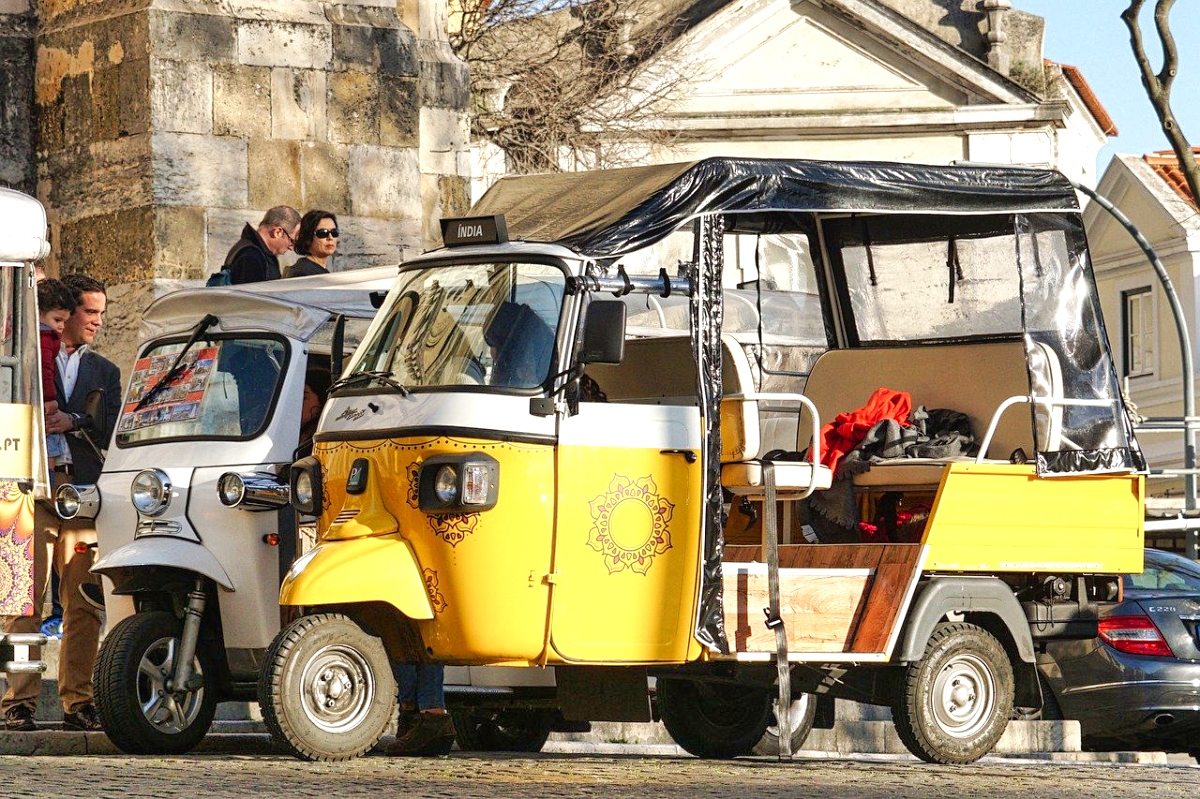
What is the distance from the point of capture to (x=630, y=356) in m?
11.2

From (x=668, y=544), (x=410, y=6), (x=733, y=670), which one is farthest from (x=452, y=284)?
(x=410, y=6)

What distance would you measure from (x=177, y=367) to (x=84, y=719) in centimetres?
187

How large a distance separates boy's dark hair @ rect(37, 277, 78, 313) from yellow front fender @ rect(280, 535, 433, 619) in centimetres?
320

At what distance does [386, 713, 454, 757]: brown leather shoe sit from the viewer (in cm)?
1028

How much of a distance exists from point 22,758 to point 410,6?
9328 millimetres

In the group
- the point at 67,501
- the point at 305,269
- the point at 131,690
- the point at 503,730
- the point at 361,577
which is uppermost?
the point at 305,269

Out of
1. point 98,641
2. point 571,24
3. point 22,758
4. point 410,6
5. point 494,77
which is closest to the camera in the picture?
point 22,758

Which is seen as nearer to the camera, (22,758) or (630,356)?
(22,758)

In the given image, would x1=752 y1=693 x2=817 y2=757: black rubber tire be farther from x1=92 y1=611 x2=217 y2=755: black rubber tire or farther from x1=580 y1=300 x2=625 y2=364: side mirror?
x1=92 y1=611 x2=217 y2=755: black rubber tire

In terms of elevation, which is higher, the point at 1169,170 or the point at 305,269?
the point at 1169,170

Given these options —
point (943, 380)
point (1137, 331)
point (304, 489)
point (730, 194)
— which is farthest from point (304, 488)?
point (1137, 331)

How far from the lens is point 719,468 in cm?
993

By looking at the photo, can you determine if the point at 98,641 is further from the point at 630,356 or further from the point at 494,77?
the point at 494,77

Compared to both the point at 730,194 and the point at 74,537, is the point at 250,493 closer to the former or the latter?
the point at 74,537
